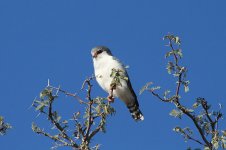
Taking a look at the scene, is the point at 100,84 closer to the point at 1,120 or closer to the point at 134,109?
the point at 134,109

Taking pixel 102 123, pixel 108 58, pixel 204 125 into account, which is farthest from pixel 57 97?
pixel 108 58

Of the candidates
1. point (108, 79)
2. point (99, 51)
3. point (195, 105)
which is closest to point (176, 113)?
point (195, 105)

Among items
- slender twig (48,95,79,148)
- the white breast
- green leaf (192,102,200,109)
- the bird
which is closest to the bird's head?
the bird

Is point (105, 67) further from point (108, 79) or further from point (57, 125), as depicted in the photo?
point (57, 125)

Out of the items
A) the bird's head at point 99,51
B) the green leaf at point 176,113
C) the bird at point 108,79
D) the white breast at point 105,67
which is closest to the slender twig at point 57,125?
the green leaf at point 176,113

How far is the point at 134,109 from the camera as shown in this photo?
10.4 meters

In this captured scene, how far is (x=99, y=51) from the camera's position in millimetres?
10336

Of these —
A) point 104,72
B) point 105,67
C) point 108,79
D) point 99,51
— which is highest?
point 99,51

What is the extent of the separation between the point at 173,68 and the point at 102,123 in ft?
3.54

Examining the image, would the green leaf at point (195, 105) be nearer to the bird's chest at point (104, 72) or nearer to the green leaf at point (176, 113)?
the green leaf at point (176, 113)

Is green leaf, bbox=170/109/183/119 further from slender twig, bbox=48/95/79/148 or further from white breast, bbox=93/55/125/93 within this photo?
white breast, bbox=93/55/125/93

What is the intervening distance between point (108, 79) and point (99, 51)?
1.04m

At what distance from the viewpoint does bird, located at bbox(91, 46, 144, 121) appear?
9.60 meters

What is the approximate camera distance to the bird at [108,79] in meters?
9.60
